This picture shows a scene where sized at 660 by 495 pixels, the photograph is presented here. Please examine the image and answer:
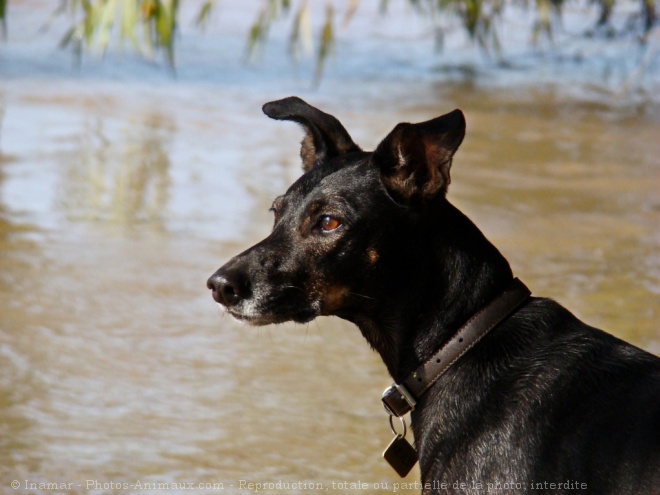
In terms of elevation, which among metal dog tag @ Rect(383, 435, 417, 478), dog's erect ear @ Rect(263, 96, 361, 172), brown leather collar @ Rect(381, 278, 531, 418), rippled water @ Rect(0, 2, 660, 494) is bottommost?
rippled water @ Rect(0, 2, 660, 494)

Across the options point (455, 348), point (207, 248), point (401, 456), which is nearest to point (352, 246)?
point (455, 348)

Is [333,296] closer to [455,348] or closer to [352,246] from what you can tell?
[352,246]

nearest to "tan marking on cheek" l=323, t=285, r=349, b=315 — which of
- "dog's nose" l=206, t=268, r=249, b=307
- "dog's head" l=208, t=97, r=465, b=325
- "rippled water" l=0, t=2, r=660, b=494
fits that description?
"dog's head" l=208, t=97, r=465, b=325

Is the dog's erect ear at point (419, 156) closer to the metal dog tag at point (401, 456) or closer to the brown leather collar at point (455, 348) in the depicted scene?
the brown leather collar at point (455, 348)

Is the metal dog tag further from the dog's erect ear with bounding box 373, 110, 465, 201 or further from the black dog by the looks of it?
the dog's erect ear with bounding box 373, 110, 465, 201

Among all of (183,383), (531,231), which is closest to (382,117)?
(531,231)

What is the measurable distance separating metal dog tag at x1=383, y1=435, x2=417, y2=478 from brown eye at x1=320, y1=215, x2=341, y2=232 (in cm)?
69

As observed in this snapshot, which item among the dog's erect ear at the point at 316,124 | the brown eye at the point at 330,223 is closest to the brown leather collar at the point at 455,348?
the brown eye at the point at 330,223

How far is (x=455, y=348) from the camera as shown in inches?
131

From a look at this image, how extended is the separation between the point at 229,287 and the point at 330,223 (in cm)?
37

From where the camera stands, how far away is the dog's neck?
337 centimetres

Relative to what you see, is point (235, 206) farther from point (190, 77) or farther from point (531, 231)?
point (190, 77)

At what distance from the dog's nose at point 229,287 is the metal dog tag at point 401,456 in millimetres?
673

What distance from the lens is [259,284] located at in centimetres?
341
